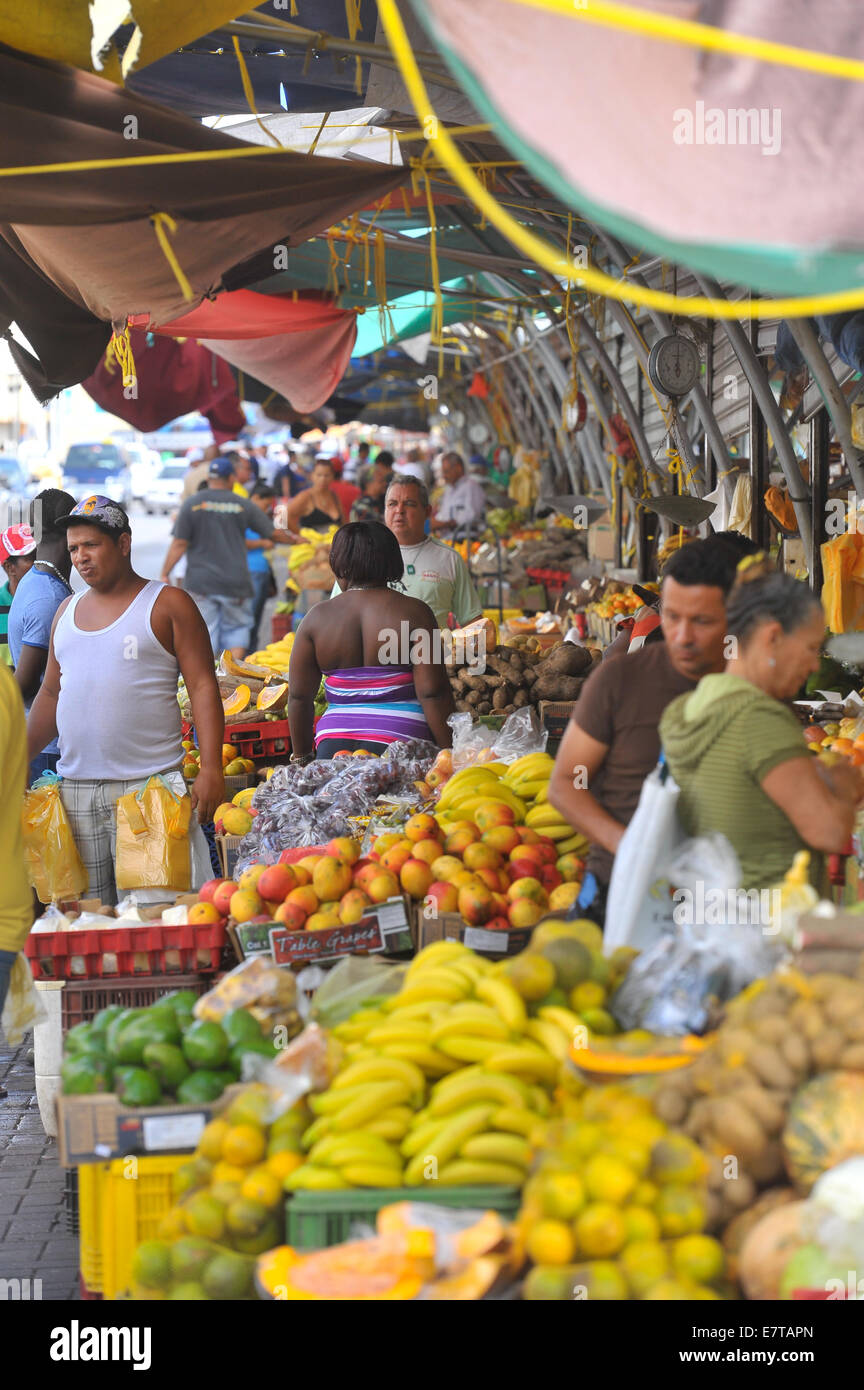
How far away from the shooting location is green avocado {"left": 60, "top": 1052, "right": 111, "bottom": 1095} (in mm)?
3068

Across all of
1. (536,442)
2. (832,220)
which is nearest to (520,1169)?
(832,220)

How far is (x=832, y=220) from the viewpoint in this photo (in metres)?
2.32

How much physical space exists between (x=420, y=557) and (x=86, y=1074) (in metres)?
4.57

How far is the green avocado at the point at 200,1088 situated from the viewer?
3.02 meters

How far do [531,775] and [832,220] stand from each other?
307 centimetres

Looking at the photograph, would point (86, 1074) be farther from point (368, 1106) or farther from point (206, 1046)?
point (368, 1106)

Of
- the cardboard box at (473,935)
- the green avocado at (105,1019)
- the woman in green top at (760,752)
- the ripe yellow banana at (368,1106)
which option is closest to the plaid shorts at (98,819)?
the cardboard box at (473,935)

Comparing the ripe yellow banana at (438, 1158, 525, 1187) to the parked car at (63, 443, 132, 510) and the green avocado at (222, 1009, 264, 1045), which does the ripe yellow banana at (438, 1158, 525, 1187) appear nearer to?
the green avocado at (222, 1009, 264, 1045)

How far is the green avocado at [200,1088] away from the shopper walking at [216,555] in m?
8.98

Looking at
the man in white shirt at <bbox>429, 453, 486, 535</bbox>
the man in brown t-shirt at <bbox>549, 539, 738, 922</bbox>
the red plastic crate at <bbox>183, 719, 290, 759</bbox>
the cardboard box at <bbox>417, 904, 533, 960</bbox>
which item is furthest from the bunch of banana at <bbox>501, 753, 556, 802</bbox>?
the man in white shirt at <bbox>429, 453, 486, 535</bbox>

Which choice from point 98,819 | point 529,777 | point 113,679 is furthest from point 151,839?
point 529,777

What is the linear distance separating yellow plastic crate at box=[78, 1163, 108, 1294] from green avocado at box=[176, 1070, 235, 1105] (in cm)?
36
